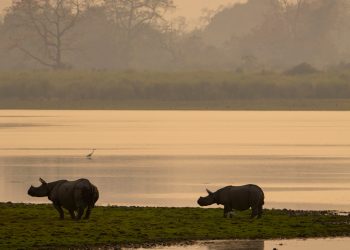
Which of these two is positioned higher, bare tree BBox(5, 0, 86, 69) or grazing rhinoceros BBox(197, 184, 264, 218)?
bare tree BBox(5, 0, 86, 69)

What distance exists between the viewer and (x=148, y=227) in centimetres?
2611

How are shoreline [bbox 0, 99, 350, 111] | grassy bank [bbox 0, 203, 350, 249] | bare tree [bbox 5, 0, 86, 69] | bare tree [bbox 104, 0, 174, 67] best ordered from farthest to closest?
1. bare tree [bbox 104, 0, 174, 67]
2. bare tree [bbox 5, 0, 86, 69]
3. shoreline [bbox 0, 99, 350, 111]
4. grassy bank [bbox 0, 203, 350, 249]

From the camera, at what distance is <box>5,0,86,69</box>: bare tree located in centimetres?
15650

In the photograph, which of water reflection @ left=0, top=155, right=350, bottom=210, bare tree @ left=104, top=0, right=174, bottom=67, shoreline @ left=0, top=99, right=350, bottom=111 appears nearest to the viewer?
water reflection @ left=0, top=155, right=350, bottom=210

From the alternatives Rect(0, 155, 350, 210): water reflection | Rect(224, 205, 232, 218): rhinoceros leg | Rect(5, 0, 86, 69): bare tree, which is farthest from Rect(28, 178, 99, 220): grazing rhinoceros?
Rect(5, 0, 86, 69): bare tree

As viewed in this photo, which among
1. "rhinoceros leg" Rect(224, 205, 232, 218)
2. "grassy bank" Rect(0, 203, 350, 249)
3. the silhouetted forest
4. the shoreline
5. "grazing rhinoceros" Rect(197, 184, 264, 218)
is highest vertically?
the silhouetted forest

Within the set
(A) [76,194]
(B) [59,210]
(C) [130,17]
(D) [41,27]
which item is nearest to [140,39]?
(C) [130,17]

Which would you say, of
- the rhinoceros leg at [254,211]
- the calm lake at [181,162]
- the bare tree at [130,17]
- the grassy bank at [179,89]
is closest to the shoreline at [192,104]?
the grassy bank at [179,89]

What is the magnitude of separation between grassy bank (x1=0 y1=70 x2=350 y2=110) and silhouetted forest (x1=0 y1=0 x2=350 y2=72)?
1233 centimetres

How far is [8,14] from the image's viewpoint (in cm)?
16300

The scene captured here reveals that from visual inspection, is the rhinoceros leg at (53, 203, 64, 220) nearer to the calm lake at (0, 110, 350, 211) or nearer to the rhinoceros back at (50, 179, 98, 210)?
the rhinoceros back at (50, 179, 98, 210)

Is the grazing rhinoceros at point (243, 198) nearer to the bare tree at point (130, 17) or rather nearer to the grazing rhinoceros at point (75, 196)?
Answer: the grazing rhinoceros at point (75, 196)

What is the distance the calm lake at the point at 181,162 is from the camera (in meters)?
38.5

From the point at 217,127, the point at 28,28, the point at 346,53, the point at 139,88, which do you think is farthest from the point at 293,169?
the point at 346,53
